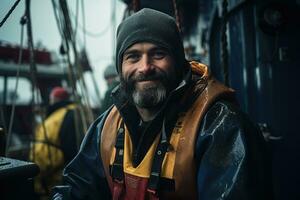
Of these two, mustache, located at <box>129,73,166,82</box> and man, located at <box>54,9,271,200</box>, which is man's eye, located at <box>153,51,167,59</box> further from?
mustache, located at <box>129,73,166,82</box>

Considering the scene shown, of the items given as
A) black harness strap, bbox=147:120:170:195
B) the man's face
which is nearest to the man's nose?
the man's face

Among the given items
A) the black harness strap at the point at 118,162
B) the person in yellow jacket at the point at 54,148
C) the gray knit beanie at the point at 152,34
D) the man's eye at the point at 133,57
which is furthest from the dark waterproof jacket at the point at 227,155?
the person in yellow jacket at the point at 54,148

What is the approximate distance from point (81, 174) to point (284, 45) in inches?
92.5

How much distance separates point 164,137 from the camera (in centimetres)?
197

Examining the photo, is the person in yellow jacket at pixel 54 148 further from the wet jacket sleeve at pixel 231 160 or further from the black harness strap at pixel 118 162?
the wet jacket sleeve at pixel 231 160

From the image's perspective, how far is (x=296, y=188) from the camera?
11.0 feet

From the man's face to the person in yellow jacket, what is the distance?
9.11ft

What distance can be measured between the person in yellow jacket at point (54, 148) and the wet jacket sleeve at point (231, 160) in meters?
3.24

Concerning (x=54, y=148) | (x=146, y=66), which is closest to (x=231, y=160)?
(x=146, y=66)

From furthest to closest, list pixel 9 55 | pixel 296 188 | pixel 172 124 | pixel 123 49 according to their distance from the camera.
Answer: pixel 9 55 < pixel 296 188 < pixel 123 49 < pixel 172 124

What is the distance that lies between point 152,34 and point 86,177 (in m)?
1.05

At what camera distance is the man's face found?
2.10 m

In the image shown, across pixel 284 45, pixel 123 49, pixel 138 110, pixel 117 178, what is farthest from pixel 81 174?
pixel 284 45

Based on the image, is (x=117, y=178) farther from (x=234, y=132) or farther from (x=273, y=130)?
(x=273, y=130)
